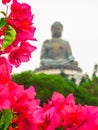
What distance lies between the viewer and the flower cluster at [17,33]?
260 cm

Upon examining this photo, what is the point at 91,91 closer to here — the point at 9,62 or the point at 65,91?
the point at 65,91

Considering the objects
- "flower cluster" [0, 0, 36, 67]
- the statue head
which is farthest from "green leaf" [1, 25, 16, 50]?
the statue head

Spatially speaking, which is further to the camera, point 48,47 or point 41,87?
point 48,47

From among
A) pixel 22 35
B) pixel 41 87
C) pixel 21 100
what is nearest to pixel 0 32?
pixel 22 35

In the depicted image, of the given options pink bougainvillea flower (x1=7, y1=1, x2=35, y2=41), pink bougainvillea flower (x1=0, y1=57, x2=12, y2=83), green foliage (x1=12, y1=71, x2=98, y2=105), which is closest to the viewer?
pink bougainvillea flower (x1=0, y1=57, x2=12, y2=83)

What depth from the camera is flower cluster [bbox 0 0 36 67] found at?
8.54ft

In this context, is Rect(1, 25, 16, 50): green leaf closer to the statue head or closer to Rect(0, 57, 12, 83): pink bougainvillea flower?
Rect(0, 57, 12, 83): pink bougainvillea flower

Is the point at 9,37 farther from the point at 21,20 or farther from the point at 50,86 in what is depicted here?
the point at 50,86

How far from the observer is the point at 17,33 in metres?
2.69

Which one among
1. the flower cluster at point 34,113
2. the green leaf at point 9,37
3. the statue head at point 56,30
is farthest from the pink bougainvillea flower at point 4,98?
the statue head at point 56,30

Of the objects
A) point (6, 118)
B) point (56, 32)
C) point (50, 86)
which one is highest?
point (6, 118)

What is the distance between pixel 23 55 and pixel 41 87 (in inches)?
1181

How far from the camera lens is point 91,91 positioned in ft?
132

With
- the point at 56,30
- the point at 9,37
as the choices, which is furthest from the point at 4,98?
the point at 56,30
